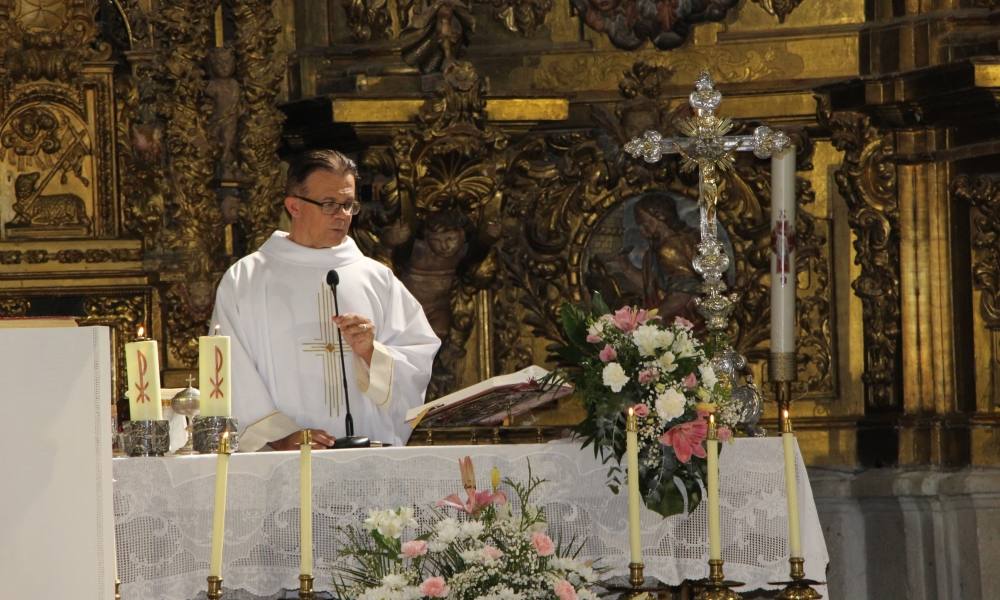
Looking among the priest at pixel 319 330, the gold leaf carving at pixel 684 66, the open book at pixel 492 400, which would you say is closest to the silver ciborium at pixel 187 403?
the priest at pixel 319 330

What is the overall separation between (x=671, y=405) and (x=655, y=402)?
9cm

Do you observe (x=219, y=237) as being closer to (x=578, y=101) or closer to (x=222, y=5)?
(x=222, y=5)

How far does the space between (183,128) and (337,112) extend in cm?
70

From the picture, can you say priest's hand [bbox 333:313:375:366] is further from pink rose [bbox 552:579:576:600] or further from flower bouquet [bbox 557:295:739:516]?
pink rose [bbox 552:579:576:600]

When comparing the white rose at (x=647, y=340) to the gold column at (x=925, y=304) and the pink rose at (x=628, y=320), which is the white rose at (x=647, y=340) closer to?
the pink rose at (x=628, y=320)

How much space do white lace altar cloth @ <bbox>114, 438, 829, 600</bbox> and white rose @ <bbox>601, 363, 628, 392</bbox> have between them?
0.90ft

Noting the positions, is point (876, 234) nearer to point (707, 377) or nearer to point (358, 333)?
point (358, 333)

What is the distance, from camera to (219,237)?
8.84 metres

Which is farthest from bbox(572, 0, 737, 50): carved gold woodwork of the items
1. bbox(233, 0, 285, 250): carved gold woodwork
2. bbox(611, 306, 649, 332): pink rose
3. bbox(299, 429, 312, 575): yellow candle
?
bbox(299, 429, 312, 575): yellow candle

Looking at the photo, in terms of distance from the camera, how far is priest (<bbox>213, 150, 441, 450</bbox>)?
260 inches

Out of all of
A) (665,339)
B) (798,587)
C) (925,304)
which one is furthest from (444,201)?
(798,587)

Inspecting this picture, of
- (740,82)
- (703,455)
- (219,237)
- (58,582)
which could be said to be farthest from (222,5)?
(58,582)

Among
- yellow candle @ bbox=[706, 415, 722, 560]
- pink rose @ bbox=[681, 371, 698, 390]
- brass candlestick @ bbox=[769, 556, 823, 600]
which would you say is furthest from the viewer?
pink rose @ bbox=[681, 371, 698, 390]

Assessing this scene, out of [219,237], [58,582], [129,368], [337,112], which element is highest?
[337,112]
